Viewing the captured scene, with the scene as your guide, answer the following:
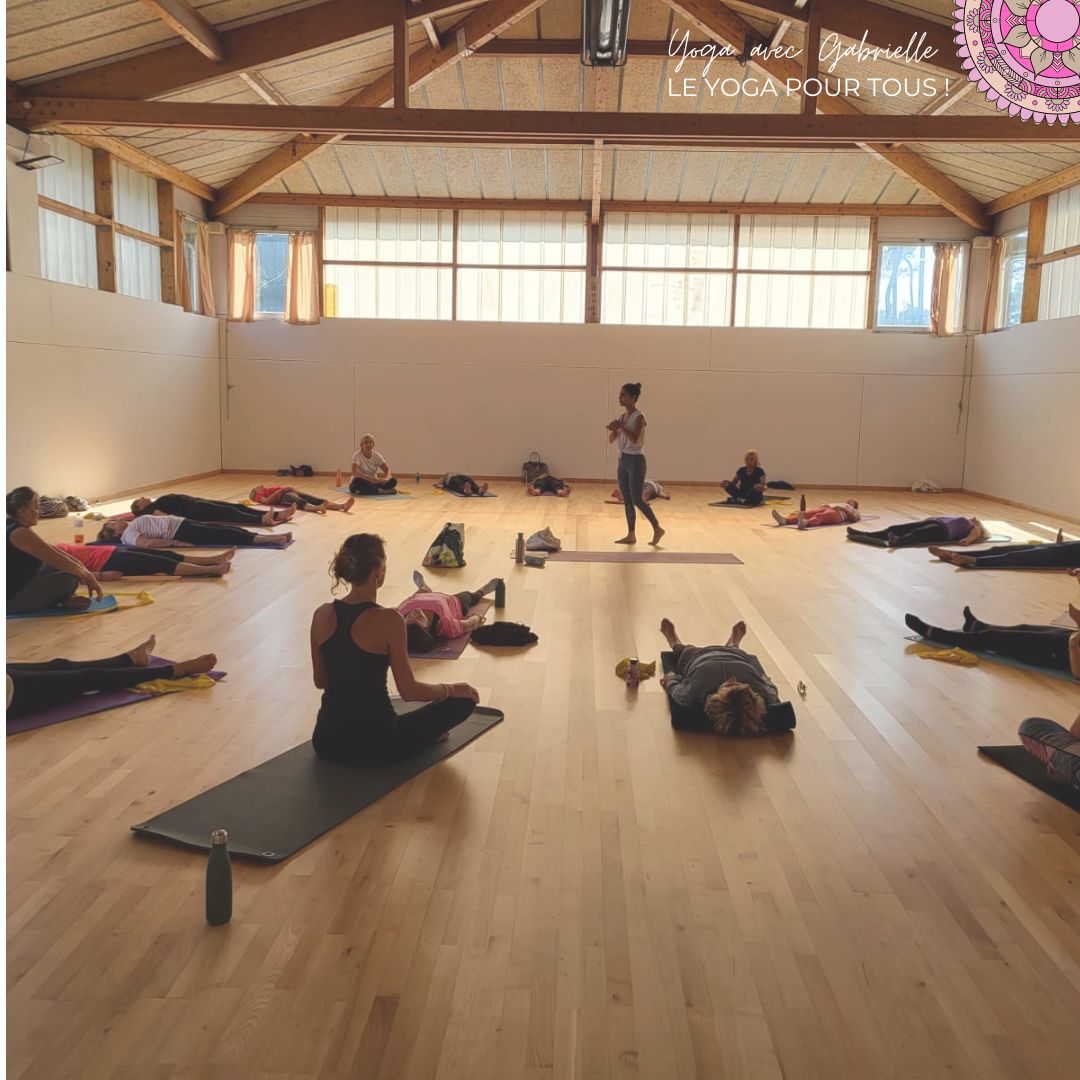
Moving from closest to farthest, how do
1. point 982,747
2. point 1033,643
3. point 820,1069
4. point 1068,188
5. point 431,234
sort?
point 820,1069 → point 982,747 → point 1033,643 → point 1068,188 → point 431,234

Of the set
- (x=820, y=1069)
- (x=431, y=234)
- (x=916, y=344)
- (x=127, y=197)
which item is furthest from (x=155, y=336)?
(x=820, y=1069)

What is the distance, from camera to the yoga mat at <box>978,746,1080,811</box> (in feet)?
10.2

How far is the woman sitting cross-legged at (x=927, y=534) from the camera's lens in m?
8.29

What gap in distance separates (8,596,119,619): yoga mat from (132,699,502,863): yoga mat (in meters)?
2.51

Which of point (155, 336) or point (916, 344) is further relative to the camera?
point (916, 344)

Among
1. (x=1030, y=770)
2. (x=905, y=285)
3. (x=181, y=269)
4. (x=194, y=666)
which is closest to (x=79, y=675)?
(x=194, y=666)

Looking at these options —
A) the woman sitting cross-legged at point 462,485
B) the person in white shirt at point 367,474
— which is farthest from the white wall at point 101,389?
the woman sitting cross-legged at point 462,485

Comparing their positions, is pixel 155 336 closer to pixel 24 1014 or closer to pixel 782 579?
pixel 782 579

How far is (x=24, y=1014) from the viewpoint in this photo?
1.93 metres

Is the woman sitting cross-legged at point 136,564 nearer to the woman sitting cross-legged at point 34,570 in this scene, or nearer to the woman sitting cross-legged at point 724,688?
the woman sitting cross-legged at point 34,570

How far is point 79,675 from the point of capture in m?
3.81

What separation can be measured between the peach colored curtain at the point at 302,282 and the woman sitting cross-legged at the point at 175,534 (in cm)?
646

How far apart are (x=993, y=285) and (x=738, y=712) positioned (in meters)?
11.1

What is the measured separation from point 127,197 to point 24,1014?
430 inches
